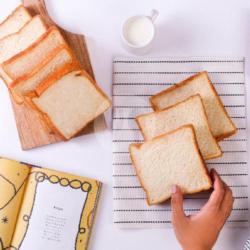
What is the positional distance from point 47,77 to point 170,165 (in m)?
0.35

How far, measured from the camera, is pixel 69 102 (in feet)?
3.75

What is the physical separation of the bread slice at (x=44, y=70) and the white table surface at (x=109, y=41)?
0.31 ft

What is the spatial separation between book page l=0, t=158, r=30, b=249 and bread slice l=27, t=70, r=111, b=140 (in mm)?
135

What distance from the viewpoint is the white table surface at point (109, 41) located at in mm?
1188

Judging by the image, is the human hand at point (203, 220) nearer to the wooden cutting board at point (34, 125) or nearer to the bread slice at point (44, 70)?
the wooden cutting board at point (34, 125)

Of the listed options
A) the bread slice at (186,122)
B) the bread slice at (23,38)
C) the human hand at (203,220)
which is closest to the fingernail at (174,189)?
the human hand at (203,220)

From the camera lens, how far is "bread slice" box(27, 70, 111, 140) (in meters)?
1.12

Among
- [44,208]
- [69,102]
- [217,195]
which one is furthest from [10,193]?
[217,195]

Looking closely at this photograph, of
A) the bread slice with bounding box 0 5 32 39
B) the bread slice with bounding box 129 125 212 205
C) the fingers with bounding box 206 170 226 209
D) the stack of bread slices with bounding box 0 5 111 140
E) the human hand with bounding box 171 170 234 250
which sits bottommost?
the human hand with bounding box 171 170 234 250

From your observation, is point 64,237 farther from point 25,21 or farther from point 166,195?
point 25,21

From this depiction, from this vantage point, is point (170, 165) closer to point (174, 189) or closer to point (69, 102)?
point (174, 189)

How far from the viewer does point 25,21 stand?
1177 mm

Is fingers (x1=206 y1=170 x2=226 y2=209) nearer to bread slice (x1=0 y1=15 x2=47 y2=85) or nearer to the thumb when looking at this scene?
the thumb

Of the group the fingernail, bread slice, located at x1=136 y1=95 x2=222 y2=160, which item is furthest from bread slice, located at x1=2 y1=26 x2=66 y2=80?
the fingernail
